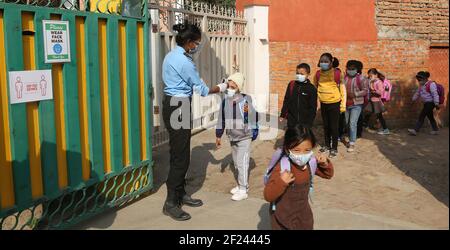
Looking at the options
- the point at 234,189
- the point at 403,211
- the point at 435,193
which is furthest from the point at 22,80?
the point at 435,193

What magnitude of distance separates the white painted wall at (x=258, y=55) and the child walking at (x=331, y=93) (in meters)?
3.26

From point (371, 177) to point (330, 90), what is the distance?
1.63 m

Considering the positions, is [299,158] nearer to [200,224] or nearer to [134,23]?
[200,224]

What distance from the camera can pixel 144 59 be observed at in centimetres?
545

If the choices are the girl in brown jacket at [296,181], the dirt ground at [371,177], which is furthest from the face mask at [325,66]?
the girl in brown jacket at [296,181]

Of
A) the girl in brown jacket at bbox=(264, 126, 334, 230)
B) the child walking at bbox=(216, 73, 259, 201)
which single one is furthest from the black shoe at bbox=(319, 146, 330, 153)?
the girl in brown jacket at bbox=(264, 126, 334, 230)

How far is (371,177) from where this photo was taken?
22.1 ft

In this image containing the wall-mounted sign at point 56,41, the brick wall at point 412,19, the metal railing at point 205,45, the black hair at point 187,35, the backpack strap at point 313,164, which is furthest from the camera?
the brick wall at point 412,19

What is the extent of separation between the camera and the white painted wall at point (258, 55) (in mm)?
10836

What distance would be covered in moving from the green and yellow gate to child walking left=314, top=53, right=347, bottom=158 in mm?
3311

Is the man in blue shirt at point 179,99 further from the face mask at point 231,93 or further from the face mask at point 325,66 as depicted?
the face mask at point 325,66

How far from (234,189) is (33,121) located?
2.71m

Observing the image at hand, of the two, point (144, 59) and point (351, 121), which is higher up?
point (144, 59)

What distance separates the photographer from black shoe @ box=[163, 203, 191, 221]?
16.4 ft
